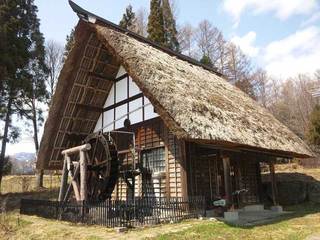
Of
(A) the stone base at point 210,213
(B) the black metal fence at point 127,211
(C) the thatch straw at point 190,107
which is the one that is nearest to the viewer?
(B) the black metal fence at point 127,211

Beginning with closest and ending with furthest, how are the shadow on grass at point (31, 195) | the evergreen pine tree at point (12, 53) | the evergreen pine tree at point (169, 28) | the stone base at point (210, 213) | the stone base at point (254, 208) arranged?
the stone base at point (210, 213) → the stone base at point (254, 208) → the shadow on grass at point (31, 195) → the evergreen pine tree at point (12, 53) → the evergreen pine tree at point (169, 28)

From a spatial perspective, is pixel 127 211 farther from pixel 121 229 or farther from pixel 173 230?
pixel 173 230

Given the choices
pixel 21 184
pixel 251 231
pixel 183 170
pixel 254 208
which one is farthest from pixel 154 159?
pixel 21 184

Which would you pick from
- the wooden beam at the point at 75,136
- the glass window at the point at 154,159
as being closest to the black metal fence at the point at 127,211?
the glass window at the point at 154,159

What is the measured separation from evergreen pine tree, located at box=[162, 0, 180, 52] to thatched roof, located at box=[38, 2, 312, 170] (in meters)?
17.5

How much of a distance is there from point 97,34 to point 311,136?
19.0 meters

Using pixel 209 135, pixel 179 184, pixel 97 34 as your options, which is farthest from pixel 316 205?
pixel 97 34

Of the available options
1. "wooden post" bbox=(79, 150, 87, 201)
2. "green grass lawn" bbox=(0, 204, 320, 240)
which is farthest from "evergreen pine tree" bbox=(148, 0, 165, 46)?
"green grass lawn" bbox=(0, 204, 320, 240)

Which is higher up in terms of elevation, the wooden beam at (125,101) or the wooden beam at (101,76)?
the wooden beam at (101,76)

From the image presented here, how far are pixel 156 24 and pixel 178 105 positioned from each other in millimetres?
21979

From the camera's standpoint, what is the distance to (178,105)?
11.0 meters

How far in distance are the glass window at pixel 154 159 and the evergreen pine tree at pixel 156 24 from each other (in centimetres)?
1823

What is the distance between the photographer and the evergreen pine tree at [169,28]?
32875mm

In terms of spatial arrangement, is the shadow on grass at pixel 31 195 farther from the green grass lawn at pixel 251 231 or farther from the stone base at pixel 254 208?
the green grass lawn at pixel 251 231
